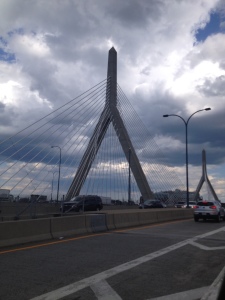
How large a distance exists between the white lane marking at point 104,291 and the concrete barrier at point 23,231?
206 inches

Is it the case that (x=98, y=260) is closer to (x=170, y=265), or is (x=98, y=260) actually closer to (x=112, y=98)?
(x=170, y=265)

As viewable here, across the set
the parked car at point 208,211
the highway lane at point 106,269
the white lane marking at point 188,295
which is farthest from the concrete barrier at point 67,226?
the parked car at point 208,211

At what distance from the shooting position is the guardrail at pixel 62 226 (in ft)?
39.6

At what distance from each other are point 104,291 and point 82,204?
28162 millimetres

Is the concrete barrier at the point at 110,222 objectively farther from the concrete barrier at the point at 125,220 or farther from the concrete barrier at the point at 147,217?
the concrete barrier at the point at 147,217

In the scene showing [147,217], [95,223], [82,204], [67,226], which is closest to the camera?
[67,226]

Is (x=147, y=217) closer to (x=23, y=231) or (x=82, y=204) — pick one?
(x=82, y=204)

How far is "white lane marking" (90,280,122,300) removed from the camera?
20.9 ft

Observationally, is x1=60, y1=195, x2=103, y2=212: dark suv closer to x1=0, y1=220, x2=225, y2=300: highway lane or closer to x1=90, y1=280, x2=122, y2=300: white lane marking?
x1=0, y1=220, x2=225, y2=300: highway lane

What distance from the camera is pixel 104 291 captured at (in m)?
6.74

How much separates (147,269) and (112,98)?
28.7 meters

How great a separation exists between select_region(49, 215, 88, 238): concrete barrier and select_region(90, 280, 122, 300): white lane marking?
717 cm

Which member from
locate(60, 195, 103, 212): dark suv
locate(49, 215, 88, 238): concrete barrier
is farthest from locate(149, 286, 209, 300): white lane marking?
locate(60, 195, 103, 212): dark suv

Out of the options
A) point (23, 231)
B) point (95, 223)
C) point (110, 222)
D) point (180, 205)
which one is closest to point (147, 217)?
point (110, 222)
